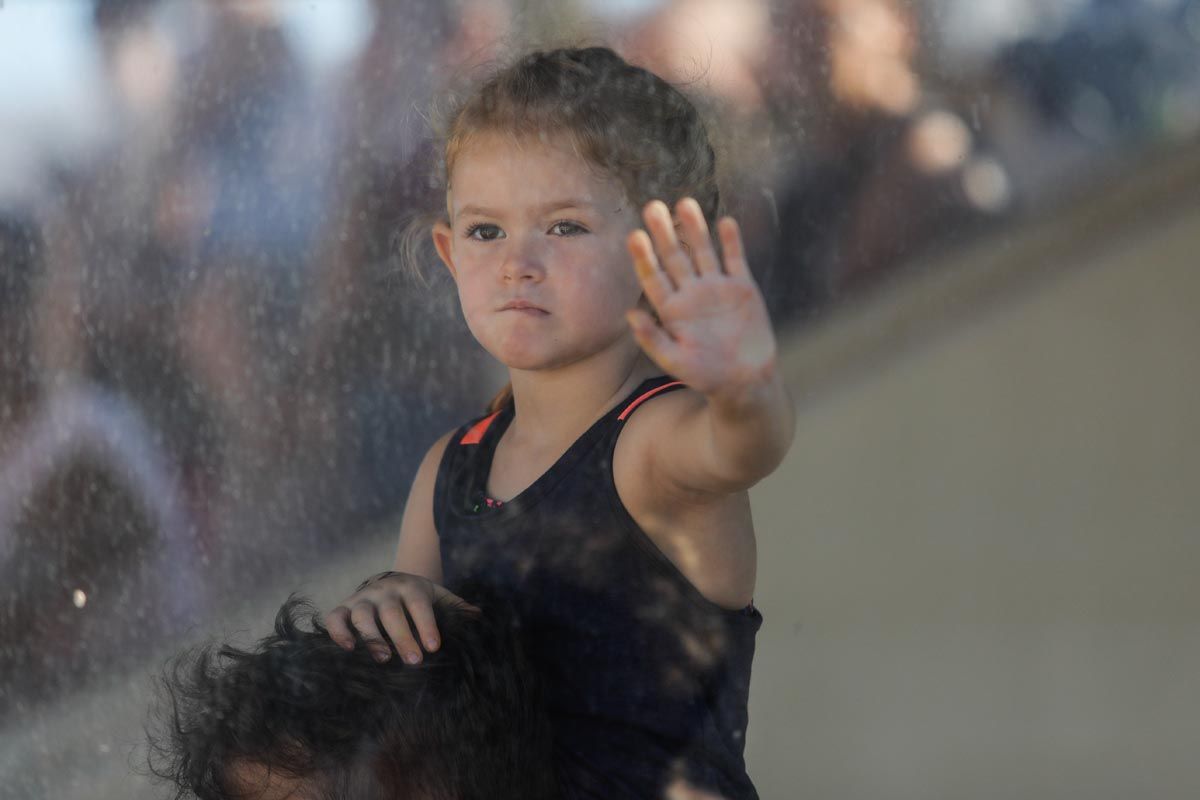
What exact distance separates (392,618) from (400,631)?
0.02 meters

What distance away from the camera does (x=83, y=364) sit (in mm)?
2518

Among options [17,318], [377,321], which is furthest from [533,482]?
[17,318]

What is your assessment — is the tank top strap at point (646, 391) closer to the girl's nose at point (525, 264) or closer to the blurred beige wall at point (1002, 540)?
the girl's nose at point (525, 264)

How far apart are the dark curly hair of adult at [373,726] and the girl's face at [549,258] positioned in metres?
0.28

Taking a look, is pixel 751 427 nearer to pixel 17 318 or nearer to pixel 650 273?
pixel 650 273

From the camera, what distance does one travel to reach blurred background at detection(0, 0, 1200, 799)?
251cm

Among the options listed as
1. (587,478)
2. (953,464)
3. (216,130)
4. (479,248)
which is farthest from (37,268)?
(953,464)

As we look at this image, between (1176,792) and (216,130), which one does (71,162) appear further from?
(1176,792)

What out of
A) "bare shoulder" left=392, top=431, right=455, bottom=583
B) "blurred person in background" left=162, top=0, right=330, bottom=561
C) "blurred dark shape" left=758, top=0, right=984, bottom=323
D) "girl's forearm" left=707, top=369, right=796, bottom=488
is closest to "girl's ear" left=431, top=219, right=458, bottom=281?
"bare shoulder" left=392, top=431, right=455, bottom=583

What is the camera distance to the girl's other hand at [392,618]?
4.57 feet

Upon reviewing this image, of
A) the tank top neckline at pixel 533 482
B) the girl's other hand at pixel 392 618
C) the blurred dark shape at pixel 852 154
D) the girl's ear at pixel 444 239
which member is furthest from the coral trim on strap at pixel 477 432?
the blurred dark shape at pixel 852 154

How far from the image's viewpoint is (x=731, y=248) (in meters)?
1.20

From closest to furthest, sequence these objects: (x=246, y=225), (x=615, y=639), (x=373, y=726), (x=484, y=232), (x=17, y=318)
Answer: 1. (x=373, y=726)
2. (x=615, y=639)
3. (x=484, y=232)
4. (x=17, y=318)
5. (x=246, y=225)

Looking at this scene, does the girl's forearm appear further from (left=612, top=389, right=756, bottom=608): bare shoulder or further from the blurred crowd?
the blurred crowd
